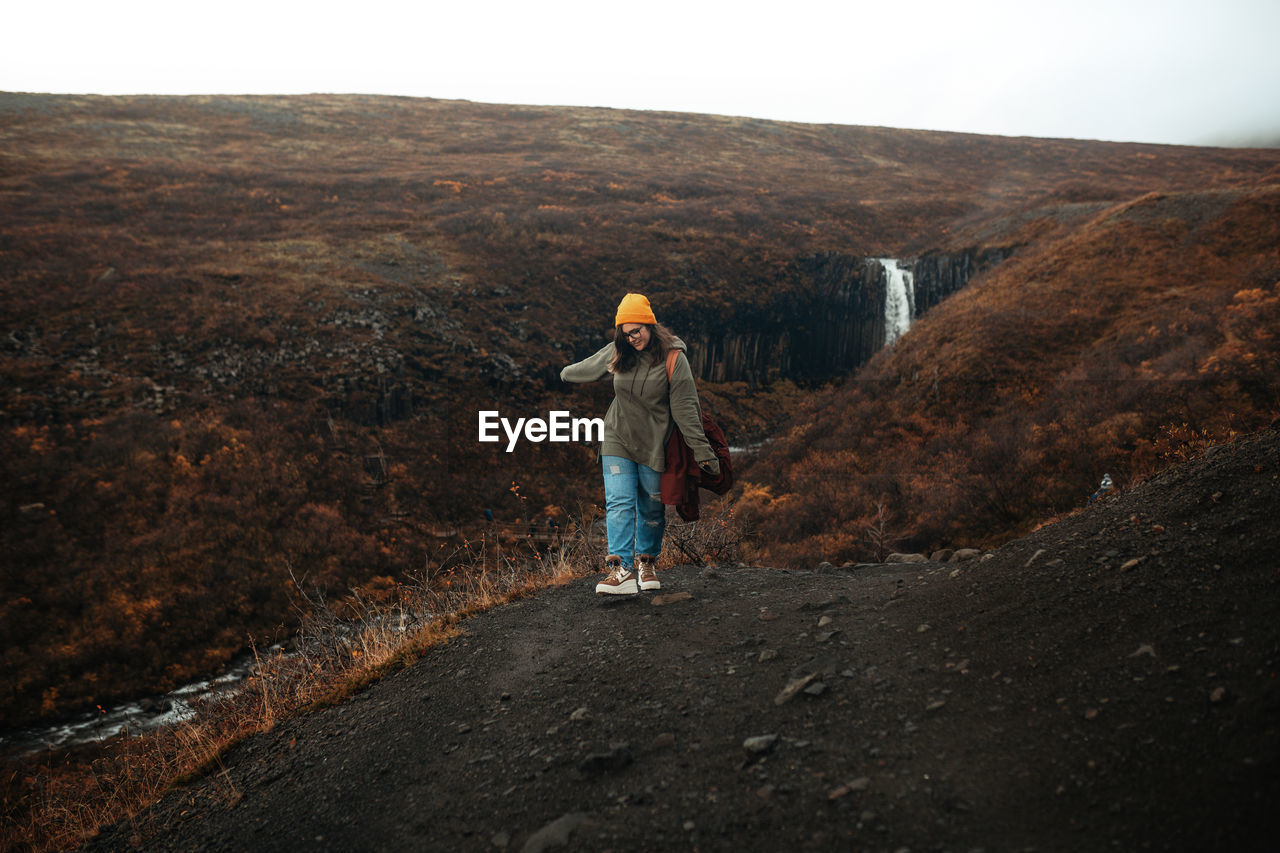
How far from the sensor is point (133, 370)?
→ 15.3 m

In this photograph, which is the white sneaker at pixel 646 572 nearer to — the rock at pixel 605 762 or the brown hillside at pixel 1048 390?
the rock at pixel 605 762

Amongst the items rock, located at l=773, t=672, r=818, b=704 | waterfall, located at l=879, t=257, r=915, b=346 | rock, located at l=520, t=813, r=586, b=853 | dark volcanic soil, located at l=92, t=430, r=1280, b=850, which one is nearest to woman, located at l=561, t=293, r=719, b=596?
dark volcanic soil, located at l=92, t=430, r=1280, b=850

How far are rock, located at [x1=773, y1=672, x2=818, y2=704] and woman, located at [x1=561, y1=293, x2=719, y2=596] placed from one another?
1.70 meters

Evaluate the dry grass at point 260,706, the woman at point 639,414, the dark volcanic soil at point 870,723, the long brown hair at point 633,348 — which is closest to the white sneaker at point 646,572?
the woman at point 639,414

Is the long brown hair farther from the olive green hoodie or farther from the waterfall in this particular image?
the waterfall

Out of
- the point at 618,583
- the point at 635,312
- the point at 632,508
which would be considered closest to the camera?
the point at 635,312

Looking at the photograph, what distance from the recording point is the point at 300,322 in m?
18.4

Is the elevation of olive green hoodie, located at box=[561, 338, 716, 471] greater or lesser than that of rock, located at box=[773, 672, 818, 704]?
greater

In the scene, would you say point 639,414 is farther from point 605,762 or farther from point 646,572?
point 605,762

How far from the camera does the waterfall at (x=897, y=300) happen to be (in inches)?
1019

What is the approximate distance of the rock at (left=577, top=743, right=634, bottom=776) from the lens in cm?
294

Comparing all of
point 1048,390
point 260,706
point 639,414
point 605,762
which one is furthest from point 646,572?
point 1048,390

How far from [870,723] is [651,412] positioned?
8.34 feet

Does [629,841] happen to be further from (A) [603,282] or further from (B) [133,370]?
(A) [603,282]
